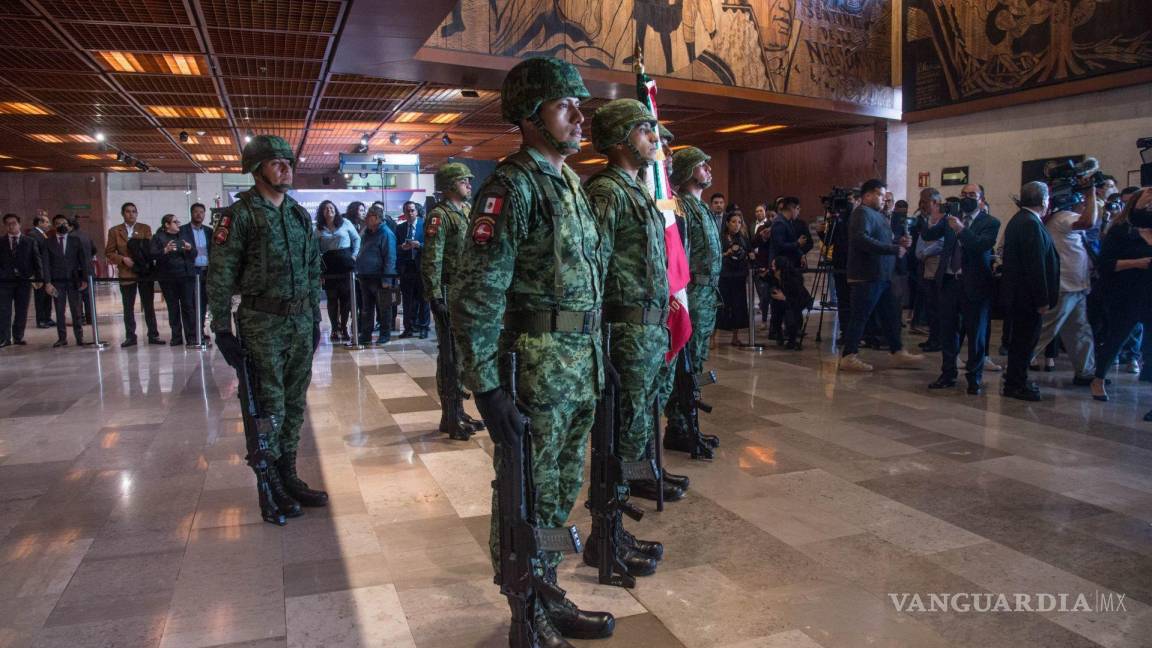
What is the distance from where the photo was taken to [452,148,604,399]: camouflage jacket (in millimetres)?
2479

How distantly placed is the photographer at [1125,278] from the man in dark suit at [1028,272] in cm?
60

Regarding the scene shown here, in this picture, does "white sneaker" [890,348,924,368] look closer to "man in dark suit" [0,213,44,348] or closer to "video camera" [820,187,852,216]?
"video camera" [820,187,852,216]

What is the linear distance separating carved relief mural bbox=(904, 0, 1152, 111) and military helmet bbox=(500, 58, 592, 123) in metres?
11.9

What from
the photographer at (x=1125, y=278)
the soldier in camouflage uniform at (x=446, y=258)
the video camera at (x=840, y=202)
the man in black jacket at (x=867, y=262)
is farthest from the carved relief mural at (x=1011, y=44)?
the soldier in camouflage uniform at (x=446, y=258)

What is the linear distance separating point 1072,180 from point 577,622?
644 centimetres

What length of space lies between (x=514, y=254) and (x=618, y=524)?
135cm

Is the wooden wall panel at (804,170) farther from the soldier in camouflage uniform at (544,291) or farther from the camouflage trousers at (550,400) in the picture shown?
the camouflage trousers at (550,400)

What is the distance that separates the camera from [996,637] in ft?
9.16

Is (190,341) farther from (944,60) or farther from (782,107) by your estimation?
(944,60)

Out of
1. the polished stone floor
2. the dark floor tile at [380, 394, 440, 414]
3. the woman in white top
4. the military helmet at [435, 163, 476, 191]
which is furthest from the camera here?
the woman in white top

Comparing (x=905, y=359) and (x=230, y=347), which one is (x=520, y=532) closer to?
(x=230, y=347)

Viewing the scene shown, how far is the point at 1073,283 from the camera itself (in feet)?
23.3

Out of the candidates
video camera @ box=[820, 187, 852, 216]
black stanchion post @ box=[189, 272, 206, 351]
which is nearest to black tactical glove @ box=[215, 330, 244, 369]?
black stanchion post @ box=[189, 272, 206, 351]

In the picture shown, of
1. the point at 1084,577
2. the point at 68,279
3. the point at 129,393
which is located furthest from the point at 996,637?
the point at 68,279
